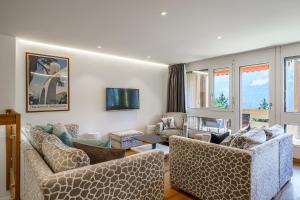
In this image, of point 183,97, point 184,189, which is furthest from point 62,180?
point 183,97

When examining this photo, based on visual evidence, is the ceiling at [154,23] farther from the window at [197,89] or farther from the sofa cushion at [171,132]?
the sofa cushion at [171,132]

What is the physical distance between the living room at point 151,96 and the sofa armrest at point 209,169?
0.01 meters

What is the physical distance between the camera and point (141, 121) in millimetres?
5578

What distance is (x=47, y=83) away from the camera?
153 inches

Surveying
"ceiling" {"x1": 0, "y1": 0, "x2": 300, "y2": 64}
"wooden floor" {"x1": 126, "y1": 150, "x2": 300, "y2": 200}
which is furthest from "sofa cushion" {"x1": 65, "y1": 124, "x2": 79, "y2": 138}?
"wooden floor" {"x1": 126, "y1": 150, "x2": 300, "y2": 200}

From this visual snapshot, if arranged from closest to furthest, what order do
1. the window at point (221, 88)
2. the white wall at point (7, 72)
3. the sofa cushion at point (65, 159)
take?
the sofa cushion at point (65, 159) < the white wall at point (7, 72) < the window at point (221, 88)

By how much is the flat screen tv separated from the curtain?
4.03ft

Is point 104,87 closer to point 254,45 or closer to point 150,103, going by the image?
point 150,103

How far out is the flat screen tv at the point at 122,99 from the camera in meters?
4.81

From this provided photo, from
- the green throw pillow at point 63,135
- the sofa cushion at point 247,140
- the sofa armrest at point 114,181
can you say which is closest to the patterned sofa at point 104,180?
the sofa armrest at point 114,181

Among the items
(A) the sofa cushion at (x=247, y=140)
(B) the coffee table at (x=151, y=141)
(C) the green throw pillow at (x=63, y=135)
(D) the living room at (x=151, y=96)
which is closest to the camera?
(D) the living room at (x=151, y=96)

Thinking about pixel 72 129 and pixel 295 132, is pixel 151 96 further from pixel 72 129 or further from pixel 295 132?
pixel 295 132

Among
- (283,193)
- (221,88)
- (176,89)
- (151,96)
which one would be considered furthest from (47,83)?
(283,193)

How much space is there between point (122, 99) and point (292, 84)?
13.3 ft
